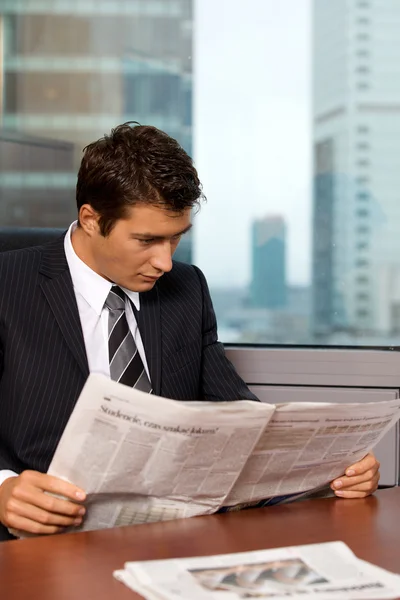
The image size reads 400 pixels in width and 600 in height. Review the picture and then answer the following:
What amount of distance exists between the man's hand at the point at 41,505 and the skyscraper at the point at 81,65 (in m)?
1.65

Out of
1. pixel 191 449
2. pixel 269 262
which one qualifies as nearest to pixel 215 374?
pixel 191 449

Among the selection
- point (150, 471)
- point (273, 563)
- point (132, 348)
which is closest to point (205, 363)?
point (132, 348)

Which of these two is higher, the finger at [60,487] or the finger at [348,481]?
the finger at [60,487]

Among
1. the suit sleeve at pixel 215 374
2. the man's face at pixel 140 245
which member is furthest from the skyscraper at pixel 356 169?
the man's face at pixel 140 245

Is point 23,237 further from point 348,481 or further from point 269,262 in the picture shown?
point 269,262

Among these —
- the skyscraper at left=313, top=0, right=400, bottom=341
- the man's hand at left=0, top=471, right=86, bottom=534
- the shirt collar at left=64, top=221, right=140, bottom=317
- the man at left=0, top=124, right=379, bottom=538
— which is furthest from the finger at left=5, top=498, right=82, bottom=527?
the skyscraper at left=313, top=0, right=400, bottom=341

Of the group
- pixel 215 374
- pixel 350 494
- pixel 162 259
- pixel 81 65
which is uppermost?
pixel 81 65

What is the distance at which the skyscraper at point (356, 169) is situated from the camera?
2418 millimetres

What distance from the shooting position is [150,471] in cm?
100

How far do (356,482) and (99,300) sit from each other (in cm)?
55

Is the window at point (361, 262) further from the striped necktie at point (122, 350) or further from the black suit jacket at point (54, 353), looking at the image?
the striped necktie at point (122, 350)

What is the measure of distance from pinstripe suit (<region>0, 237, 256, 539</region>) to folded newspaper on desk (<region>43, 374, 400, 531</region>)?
306 millimetres

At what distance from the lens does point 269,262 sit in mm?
2455

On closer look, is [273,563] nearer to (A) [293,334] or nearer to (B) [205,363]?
(B) [205,363]
